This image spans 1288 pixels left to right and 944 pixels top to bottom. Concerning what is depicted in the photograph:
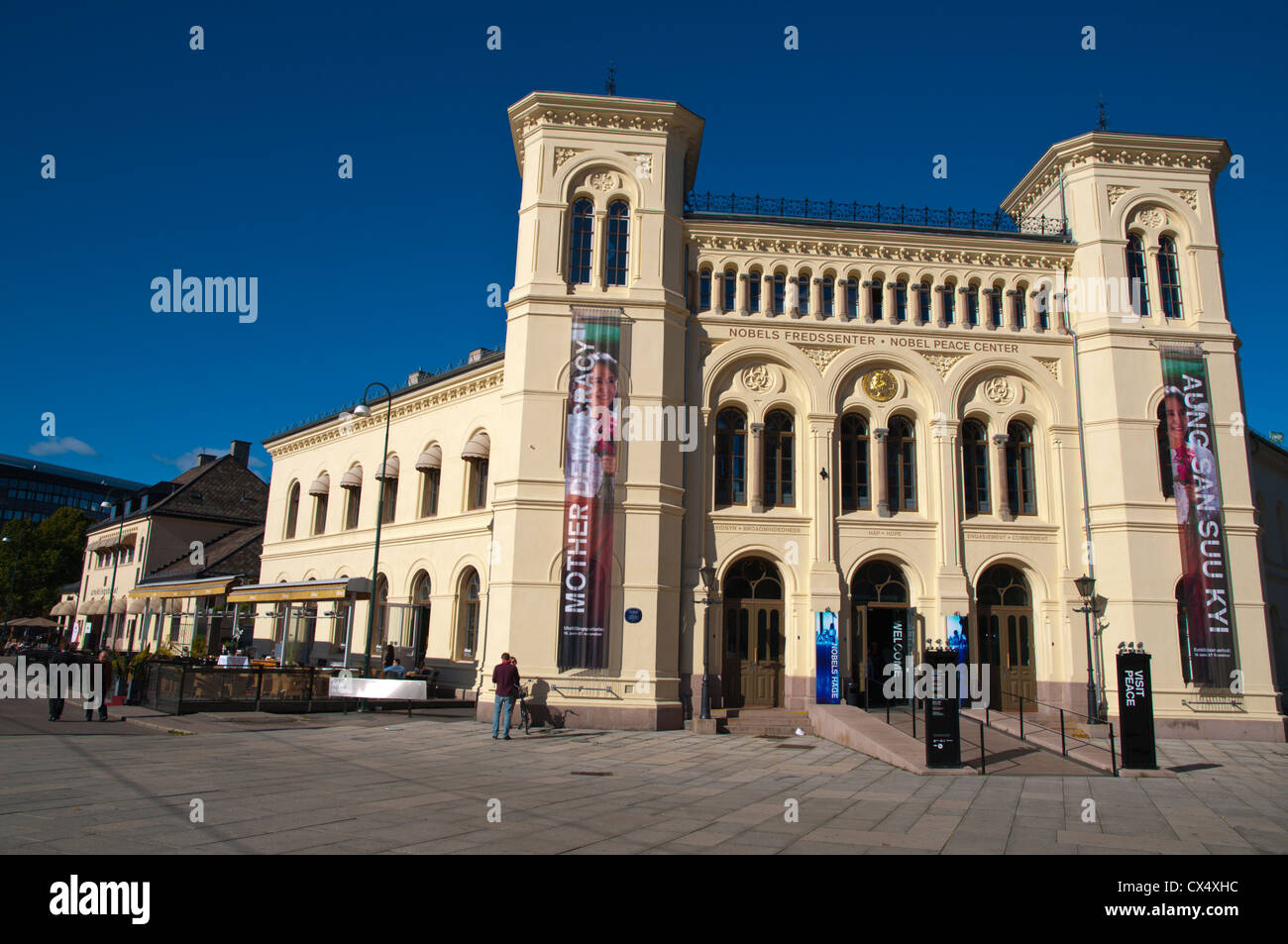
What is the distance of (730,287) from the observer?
2534cm

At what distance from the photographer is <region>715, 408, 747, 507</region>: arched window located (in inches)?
955

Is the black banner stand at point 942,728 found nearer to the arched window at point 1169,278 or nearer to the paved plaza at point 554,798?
the paved plaza at point 554,798

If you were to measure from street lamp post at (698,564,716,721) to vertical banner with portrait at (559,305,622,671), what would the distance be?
8.64 ft

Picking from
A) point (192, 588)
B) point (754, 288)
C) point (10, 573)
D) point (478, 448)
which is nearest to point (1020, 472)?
point (754, 288)

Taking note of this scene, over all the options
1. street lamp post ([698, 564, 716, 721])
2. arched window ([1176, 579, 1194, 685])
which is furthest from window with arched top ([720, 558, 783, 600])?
arched window ([1176, 579, 1194, 685])

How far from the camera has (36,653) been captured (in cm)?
4019

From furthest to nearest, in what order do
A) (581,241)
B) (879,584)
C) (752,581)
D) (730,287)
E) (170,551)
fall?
(170,551), (730,287), (581,241), (879,584), (752,581)

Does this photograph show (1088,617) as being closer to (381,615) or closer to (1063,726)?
(1063,726)

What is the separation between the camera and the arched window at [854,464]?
24594 millimetres

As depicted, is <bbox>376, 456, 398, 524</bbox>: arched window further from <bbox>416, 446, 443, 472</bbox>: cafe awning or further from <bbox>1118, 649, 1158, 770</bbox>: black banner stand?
<bbox>1118, 649, 1158, 770</bbox>: black banner stand

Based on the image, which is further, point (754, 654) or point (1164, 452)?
point (1164, 452)

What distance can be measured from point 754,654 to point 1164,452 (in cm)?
1286
